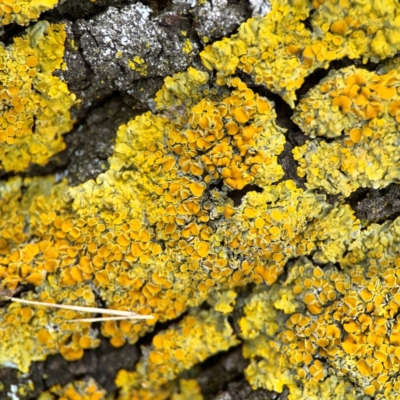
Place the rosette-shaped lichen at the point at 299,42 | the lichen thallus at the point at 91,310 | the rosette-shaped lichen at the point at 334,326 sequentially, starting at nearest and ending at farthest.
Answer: the rosette-shaped lichen at the point at 299,42, the rosette-shaped lichen at the point at 334,326, the lichen thallus at the point at 91,310

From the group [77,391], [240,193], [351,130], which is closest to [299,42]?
[351,130]

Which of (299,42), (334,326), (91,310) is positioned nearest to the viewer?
(299,42)

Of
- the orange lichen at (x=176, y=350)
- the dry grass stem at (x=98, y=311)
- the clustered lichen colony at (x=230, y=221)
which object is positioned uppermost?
the clustered lichen colony at (x=230, y=221)

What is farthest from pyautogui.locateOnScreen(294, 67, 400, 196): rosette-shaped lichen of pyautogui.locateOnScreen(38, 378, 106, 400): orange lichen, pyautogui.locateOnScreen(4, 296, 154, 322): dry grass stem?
pyautogui.locateOnScreen(38, 378, 106, 400): orange lichen

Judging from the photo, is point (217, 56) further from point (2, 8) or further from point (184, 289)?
point (184, 289)

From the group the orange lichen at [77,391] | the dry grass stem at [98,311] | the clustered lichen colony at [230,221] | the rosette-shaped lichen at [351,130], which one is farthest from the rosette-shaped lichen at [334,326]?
the orange lichen at [77,391]

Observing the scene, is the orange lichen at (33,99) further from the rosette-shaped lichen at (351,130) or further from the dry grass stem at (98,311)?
the rosette-shaped lichen at (351,130)

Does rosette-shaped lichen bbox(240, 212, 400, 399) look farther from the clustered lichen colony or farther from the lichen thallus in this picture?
the lichen thallus

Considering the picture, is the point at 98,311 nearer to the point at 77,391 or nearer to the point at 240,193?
the point at 77,391

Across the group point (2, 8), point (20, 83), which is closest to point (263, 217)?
point (20, 83)
